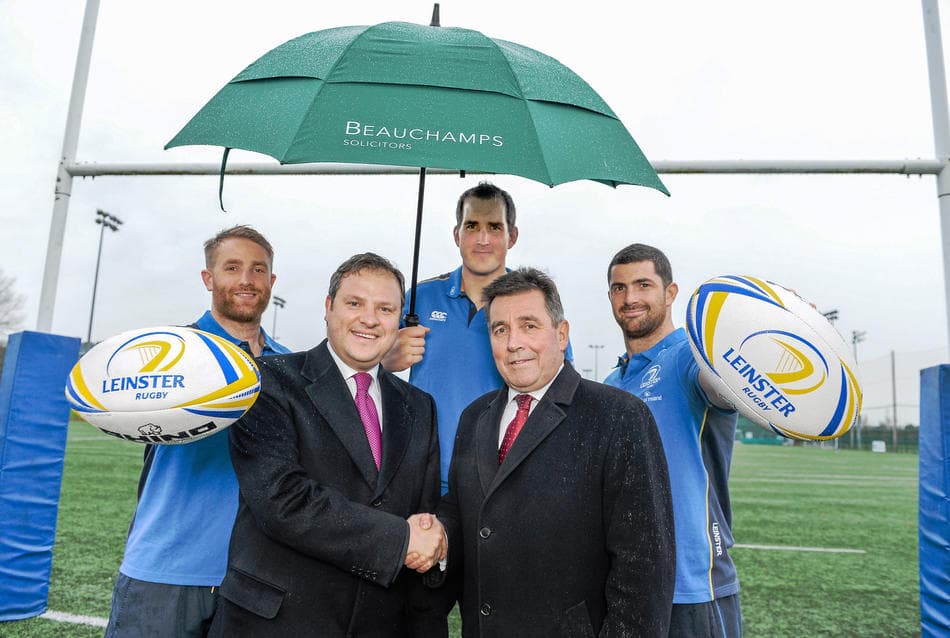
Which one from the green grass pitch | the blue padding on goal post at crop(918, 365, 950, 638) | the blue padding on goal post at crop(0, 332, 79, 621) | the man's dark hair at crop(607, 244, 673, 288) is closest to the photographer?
the man's dark hair at crop(607, 244, 673, 288)

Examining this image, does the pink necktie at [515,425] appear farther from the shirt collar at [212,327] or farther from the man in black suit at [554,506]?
the shirt collar at [212,327]

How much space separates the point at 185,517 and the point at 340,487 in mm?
913

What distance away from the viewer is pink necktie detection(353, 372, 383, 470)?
7.23 ft

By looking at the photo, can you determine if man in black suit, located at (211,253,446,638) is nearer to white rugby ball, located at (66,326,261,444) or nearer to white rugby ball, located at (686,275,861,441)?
white rugby ball, located at (66,326,261,444)

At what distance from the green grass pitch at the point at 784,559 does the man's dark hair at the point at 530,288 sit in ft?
12.8

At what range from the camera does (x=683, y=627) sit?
256cm

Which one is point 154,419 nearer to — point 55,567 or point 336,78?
point 336,78

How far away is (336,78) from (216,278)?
1081 mm

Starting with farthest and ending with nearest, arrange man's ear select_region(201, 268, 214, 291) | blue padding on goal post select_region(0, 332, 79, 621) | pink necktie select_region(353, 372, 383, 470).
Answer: blue padding on goal post select_region(0, 332, 79, 621), man's ear select_region(201, 268, 214, 291), pink necktie select_region(353, 372, 383, 470)

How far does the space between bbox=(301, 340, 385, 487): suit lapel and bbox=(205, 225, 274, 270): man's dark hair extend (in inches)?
39.2

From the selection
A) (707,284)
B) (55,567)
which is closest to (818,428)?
(707,284)

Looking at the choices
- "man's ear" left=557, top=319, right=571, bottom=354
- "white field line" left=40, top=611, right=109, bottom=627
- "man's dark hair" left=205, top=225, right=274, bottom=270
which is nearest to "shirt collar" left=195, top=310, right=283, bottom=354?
"man's dark hair" left=205, top=225, right=274, bottom=270

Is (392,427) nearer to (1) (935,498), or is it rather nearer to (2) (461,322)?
(2) (461,322)

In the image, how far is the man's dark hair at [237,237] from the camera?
3004 mm
